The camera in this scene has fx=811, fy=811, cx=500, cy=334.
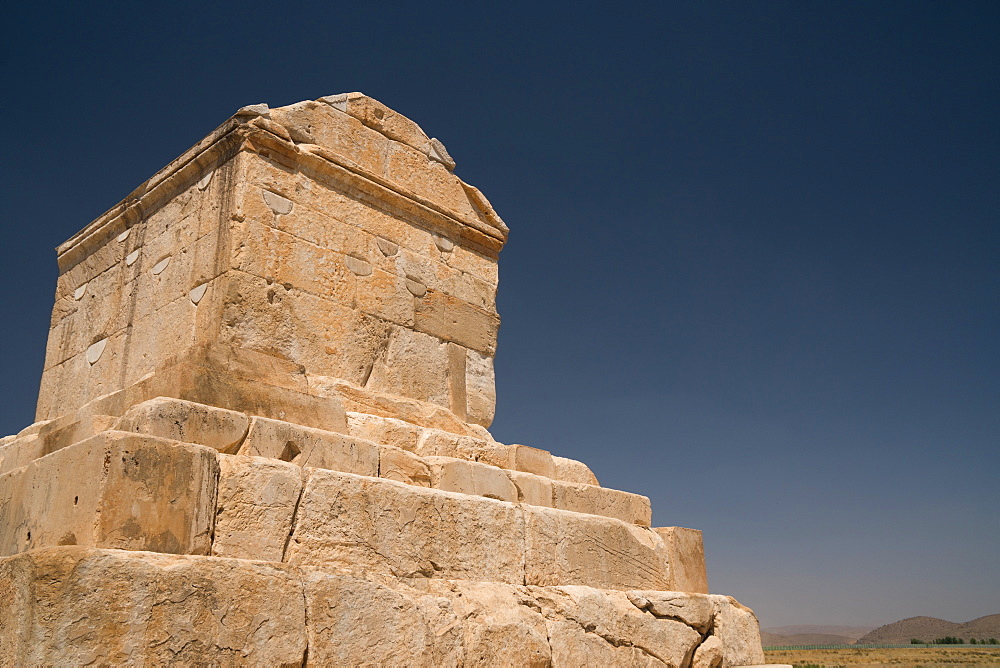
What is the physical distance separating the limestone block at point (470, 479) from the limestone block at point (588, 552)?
182 millimetres

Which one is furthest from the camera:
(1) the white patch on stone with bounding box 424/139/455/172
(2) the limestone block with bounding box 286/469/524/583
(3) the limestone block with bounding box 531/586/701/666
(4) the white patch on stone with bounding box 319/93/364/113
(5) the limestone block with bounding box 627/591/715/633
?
(1) the white patch on stone with bounding box 424/139/455/172

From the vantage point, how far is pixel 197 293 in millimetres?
4090

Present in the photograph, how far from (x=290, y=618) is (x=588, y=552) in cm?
186

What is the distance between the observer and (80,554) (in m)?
2.46

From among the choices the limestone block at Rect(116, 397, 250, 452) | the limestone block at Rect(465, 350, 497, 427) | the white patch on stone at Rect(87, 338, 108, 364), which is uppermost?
the white patch on stone at Rect(87, 338, 108, 364)

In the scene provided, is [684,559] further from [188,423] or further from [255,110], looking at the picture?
[255,110]

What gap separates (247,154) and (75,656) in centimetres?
262

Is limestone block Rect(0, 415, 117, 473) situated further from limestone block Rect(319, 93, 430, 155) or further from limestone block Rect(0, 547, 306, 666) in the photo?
limestone block Rect(319, 93, 430, 155)

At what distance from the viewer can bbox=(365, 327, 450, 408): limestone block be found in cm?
454

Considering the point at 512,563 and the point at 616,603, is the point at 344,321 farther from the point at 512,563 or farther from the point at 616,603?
the point at 616,603

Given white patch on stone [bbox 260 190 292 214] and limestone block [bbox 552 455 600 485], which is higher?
white patch on stone [bbox 260 190 292 214]

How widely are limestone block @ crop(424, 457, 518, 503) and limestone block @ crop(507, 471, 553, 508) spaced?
60 mm

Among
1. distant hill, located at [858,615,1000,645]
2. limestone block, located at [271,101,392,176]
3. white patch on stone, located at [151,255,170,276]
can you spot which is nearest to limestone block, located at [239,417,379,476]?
white patch on stone, located at [151,255,170,276]

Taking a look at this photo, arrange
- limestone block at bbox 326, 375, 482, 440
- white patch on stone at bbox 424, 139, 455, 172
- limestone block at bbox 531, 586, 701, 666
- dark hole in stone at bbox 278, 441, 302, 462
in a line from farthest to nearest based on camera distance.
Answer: white patch on stone at bbox 424, 139, 455, 172, limestone block at bbox 326, 375, 482, 440, limestone block at bbox 531, 586, 701, 666, dark hole in stone at bbox 278, 441, 302, 462
